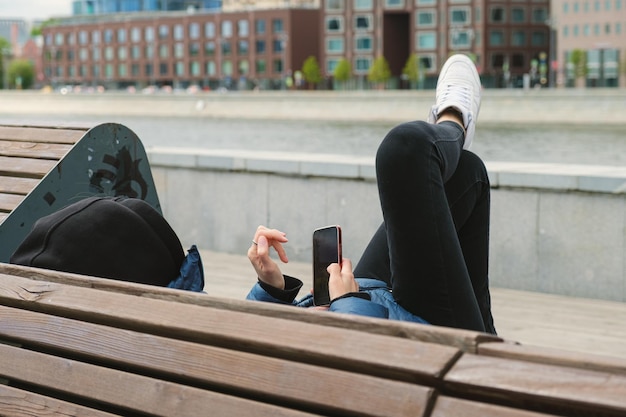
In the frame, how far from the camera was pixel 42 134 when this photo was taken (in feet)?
12.8

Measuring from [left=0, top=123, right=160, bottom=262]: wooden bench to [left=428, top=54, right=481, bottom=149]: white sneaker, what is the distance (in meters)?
1.24

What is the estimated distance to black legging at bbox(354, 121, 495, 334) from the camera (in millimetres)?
2182

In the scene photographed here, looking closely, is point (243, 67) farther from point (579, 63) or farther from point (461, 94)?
point (461, 94)

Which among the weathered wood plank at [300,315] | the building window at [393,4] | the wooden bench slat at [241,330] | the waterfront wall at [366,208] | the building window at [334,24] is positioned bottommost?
the waterfront wall at [366,208]

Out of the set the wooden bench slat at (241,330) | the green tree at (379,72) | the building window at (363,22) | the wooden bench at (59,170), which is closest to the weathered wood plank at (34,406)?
the wooden bench slat at (241,330)

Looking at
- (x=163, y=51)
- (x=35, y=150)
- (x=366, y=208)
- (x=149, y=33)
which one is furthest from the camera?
(x=149, y=33)

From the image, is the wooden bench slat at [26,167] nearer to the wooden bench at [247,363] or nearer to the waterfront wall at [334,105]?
the wooden bench at [247,363]

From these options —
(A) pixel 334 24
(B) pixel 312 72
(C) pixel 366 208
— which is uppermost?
(A) pixel 334 24

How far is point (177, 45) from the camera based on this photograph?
121062mm

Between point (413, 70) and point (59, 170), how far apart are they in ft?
311

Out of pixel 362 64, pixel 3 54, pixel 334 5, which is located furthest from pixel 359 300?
pixel 3 54

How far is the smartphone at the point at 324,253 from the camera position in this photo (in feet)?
7.98

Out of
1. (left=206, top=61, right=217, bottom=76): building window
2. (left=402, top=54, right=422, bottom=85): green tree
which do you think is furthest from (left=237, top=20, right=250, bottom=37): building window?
(left=402, top=54, right=422, bottom=85): green tree

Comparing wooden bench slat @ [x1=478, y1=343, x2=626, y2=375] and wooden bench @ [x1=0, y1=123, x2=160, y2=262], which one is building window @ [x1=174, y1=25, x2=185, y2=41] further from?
wooden bench slat @ [x1=478, y1=343, x2=626, y2=375]
